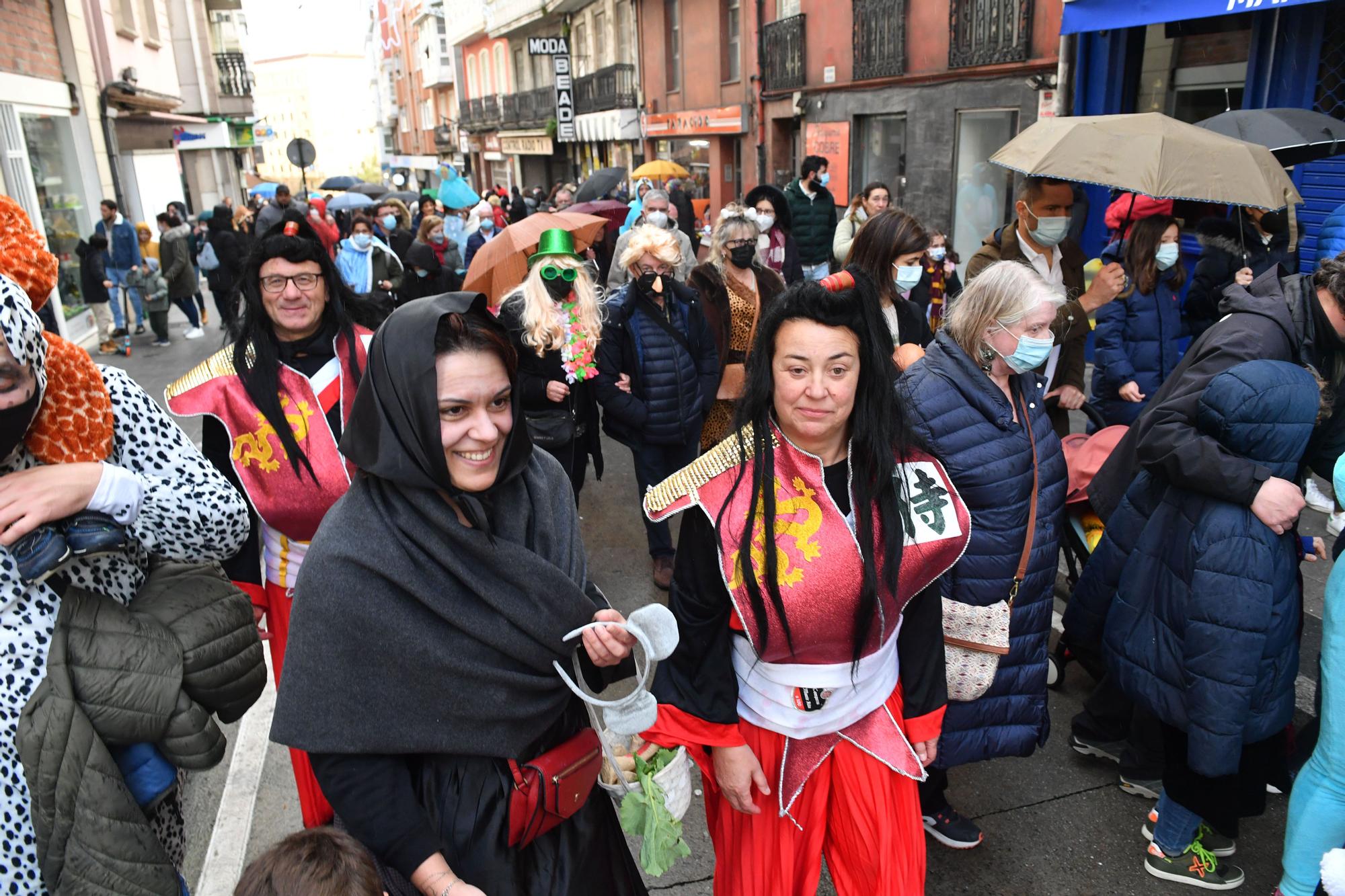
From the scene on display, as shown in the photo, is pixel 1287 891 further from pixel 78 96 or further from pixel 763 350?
pixel 78 96

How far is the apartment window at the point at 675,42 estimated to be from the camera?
23156 millimetres

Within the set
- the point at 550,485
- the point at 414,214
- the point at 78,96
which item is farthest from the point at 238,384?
the point at 414,214

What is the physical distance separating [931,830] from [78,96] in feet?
57.4

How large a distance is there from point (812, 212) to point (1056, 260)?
4.94 metres

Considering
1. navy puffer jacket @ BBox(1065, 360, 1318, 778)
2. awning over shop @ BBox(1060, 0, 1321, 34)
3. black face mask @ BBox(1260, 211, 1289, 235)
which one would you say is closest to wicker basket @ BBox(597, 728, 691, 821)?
navy puffer jacket @ BBox(1065, 360, 1318, 778)

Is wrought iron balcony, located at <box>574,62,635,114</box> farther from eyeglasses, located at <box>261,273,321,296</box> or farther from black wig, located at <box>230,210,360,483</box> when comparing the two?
eyeglasses, located at <box>261,273,321,296</box>

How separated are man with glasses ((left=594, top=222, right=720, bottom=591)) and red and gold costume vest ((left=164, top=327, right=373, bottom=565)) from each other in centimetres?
217

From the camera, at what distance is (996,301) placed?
276 centimetres

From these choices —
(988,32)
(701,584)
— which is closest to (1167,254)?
(701,584)

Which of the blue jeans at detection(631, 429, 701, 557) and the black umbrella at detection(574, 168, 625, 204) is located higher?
the black umbrella at detection(574, 168, 625, 204)

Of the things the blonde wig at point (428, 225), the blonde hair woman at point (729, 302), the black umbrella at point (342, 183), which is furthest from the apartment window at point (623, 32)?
the blonde hair woman at point (729, 302)

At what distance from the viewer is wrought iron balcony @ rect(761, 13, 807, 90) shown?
→ 17109mm

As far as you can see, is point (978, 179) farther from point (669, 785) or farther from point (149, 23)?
point (149, 23)

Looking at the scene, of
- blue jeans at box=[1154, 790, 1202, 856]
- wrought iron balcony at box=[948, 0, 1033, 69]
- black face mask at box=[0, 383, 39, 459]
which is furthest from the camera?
wrought iron balcony at box=[948, 0, 1033, 69]
